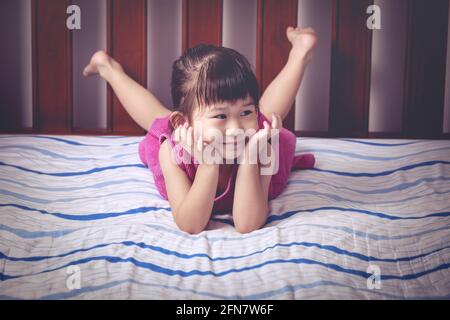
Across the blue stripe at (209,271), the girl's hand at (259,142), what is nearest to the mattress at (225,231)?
the blue stripe at (209,271)

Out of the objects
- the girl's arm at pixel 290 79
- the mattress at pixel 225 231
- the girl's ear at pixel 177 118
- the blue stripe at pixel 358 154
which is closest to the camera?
the mattress at pixel 225 231

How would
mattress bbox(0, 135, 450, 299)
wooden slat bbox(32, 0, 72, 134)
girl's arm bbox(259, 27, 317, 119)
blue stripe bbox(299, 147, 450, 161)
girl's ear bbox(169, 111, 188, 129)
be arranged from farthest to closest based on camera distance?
wooden slat bbox(32, 0, 72, 134)
girl's arm bbox(259, 27, 317, 119)
blue stripe bbox(299, 147, 450, 161)
girl's ear bbox(169, 111, 188, 129)
mattress bbox(0, 135, 450, 299)

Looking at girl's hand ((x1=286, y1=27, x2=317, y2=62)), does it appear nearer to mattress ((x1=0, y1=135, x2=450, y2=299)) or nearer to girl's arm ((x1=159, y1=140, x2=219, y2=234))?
mattress ((x1=0, y1=135, x2=450, y2=299))

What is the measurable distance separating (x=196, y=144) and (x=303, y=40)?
0.62 metres

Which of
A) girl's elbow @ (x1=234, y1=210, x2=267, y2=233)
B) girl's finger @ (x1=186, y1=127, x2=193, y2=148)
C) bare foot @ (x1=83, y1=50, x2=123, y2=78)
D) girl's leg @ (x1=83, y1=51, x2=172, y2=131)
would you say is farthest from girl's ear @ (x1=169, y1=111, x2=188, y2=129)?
bare foot @ (x1=83, y1=50, x2=123, y2=78)

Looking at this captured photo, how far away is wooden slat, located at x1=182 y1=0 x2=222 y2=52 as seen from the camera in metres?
1.50

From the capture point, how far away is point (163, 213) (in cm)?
108

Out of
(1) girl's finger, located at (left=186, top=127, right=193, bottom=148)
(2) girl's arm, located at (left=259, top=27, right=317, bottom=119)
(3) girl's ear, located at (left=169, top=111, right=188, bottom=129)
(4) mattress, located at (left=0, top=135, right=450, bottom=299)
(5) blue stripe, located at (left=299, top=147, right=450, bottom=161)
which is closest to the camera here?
(4) mattress, located at (left=0, top=135, right=450, bottom=299)

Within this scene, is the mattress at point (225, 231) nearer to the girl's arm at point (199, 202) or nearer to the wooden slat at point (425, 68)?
the girl's arm at point (199, 202)

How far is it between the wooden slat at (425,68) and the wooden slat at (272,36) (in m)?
0.34

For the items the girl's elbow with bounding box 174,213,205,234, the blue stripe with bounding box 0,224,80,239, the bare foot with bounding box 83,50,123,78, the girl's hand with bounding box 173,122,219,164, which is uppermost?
the bare foot with bounding box 83,50,123,78

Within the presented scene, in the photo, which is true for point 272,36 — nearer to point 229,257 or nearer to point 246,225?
point 246,225

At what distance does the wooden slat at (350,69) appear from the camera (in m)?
1.50

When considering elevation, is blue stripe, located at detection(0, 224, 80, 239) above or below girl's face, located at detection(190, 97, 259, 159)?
below
